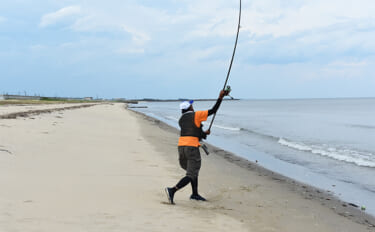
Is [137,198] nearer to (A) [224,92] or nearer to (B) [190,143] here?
(B) [190,143]

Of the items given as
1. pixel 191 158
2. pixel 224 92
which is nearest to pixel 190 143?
pixel 191 158

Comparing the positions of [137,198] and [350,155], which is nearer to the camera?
[137,198]

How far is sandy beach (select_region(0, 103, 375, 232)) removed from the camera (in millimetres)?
4452

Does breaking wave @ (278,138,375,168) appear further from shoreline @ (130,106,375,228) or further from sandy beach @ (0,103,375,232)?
sandy beach @ (0,103,375,232)

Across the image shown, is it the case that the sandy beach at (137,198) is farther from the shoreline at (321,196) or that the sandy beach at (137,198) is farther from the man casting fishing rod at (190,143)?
the man casting fishing rod at (190,143)

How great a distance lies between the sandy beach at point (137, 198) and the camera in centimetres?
445

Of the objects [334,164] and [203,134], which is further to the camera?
[334,164]

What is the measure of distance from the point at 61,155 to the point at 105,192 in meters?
3.71

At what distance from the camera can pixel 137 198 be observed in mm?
5789

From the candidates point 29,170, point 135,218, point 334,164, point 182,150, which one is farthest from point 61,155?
point 334,164

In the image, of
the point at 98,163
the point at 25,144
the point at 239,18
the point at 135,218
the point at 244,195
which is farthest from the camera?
the point at 25,144

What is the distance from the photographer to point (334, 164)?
42.4ft

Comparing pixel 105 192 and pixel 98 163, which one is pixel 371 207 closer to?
pixel 105 192

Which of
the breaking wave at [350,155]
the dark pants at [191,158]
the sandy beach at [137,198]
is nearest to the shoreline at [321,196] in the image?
the sandy beach at [137,198]
